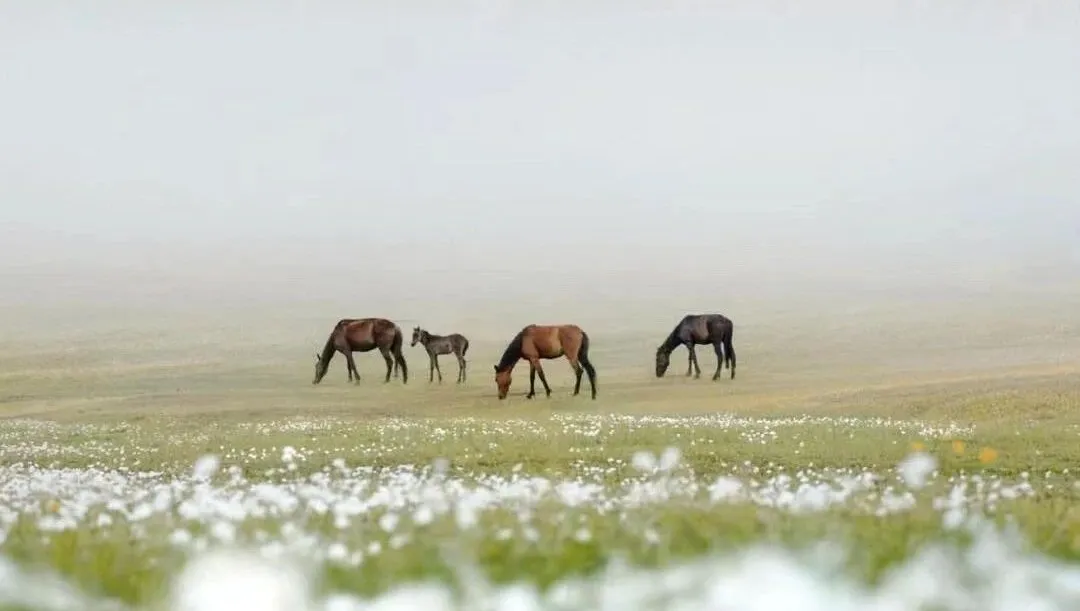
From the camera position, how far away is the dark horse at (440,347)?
45.4ft

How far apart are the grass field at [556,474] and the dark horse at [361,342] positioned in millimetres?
185

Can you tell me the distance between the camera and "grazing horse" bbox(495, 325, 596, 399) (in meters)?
14.0

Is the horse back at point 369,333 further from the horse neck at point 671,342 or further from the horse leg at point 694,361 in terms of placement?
the horse leg at point 694,361

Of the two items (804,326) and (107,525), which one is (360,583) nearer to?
(107,525)

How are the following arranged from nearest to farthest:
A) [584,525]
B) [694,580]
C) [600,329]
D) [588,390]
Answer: [694,580]
[584,525]
[600,329]
[588,390]

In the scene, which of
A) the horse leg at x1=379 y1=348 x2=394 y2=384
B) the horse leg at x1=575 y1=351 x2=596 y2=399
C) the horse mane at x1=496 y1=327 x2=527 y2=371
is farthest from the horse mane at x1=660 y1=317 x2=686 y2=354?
the horse leg at x1=379 y1=348 x2=394 y2=384

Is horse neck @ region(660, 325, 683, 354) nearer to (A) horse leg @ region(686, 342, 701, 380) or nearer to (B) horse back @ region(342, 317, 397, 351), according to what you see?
(A) horse leg @ region(686, 342, 701, 380)

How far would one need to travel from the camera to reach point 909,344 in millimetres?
13219

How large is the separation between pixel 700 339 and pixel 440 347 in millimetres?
3759

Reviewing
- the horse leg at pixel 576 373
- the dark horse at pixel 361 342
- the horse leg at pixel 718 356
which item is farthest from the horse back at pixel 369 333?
the horse leg at pixel 718 356

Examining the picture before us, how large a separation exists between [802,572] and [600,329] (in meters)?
9.89

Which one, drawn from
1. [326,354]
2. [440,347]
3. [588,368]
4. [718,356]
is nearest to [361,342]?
[326,354]

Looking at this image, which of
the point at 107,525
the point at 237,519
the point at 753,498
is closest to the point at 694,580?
the point at 753,498

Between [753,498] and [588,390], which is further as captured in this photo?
[588,390]
